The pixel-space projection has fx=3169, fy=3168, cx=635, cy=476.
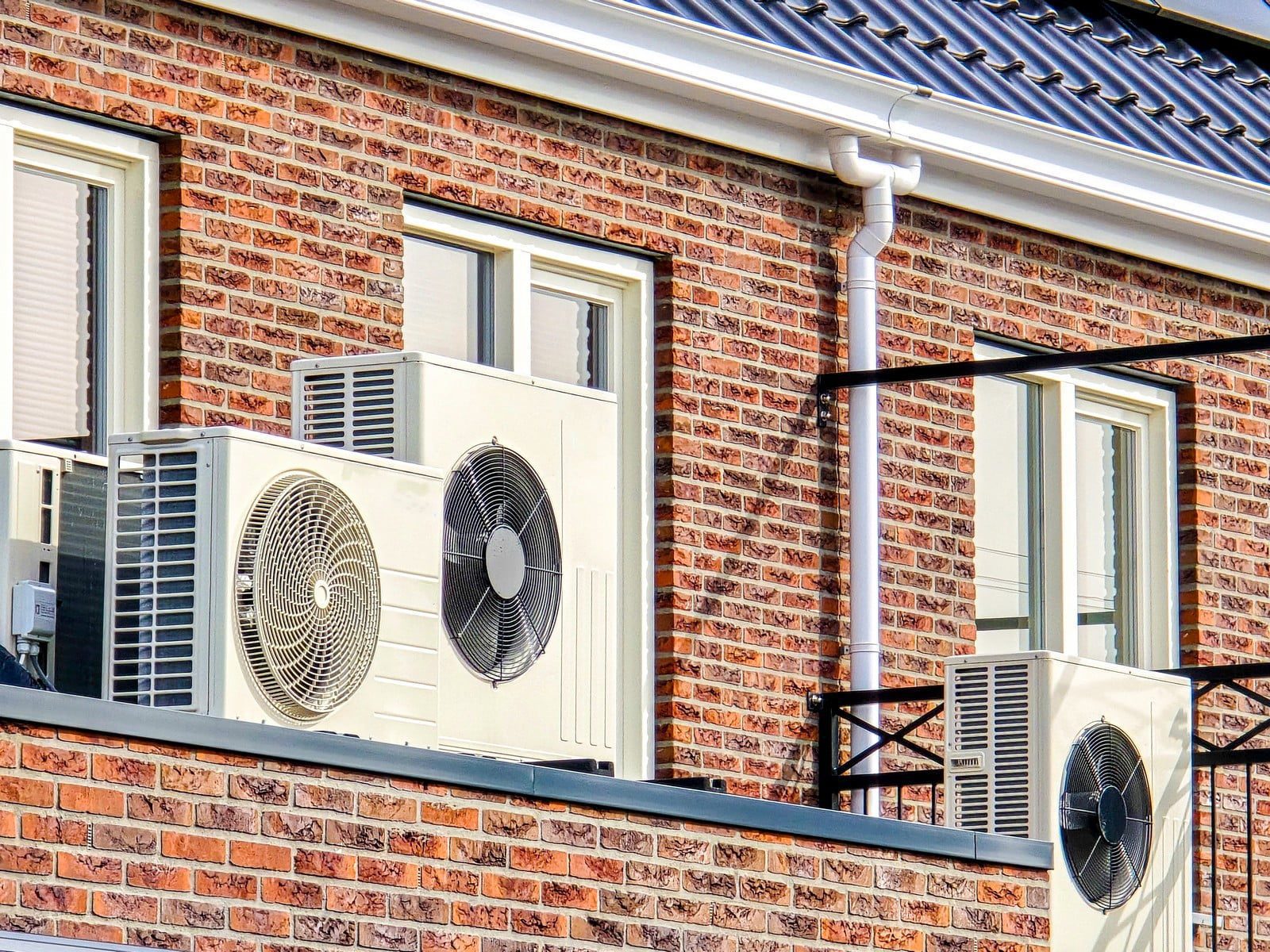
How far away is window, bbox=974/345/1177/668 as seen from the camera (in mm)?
13172

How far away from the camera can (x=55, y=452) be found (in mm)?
8891

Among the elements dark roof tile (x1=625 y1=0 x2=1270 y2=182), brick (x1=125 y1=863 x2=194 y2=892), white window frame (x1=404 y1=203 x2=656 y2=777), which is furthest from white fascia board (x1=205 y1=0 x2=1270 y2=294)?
brick (x1=125 y1=863 x2=194 y2=892)

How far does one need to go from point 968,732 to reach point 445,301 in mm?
2398

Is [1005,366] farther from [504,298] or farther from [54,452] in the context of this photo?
[54,452]

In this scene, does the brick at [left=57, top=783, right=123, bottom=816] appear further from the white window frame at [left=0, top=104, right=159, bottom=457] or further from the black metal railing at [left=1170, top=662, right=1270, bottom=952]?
the black metal railing at [left=1170, top=662, right=1270, bottom=952]

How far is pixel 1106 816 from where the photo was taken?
10852 millimetres

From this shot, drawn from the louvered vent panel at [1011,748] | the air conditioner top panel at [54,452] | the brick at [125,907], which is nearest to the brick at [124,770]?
the brick at [125,907]

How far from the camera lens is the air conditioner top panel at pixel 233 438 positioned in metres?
8.11

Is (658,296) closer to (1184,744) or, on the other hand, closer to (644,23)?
(644,23)

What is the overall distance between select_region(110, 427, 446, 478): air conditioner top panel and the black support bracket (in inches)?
154

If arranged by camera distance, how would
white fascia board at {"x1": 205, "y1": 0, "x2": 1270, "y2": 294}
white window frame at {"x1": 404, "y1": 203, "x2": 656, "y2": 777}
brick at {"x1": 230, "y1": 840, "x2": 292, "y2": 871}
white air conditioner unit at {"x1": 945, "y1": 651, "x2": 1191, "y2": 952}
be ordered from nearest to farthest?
brick at {"x1": 230, "y1": 840, "x2": 292, "y2": 871}
white air conditioner unit at {"x1": 945, "y1": 651, "x2": 1191, "y2": 952}
white fascia board at {"x1": 205, "y1": 0, "x2": 1270, "y2": 294}
white window frame at {"x1": 404, "y1": 203, "x2": 656, "y2": 777}

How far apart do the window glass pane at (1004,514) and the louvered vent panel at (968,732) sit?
193cm

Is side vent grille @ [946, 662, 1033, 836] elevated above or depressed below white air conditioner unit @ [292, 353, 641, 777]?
below

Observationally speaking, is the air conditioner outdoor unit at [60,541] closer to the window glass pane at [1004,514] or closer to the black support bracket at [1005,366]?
the black support bracket at [1005,366]
